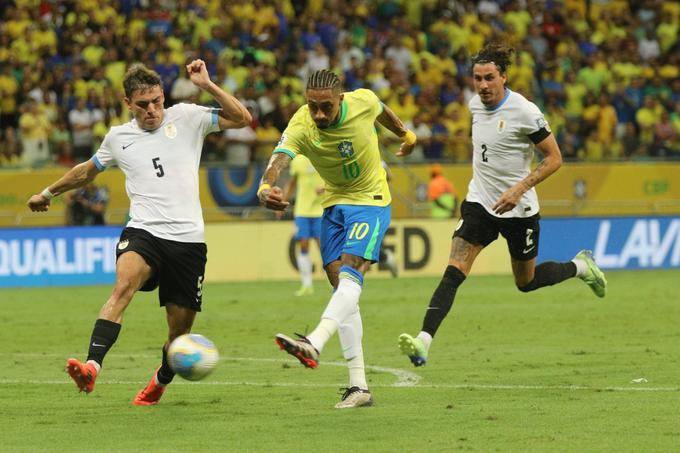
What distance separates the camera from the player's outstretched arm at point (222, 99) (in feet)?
29.6

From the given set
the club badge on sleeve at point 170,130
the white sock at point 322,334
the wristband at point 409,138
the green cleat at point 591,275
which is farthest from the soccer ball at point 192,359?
the green cleat at point 591,275

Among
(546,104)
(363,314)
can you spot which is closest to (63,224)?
(363,314)

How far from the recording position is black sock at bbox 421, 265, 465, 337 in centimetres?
1026

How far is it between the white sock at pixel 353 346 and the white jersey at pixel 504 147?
232cm

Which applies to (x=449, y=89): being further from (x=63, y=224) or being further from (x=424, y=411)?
(x=424, y=411)

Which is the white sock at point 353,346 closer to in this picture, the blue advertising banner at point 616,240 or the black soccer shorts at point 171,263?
the black soccer shorts at point 171,263

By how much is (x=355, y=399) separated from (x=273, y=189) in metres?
1.55

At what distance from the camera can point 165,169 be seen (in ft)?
30.1

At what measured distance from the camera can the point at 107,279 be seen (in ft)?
73.7

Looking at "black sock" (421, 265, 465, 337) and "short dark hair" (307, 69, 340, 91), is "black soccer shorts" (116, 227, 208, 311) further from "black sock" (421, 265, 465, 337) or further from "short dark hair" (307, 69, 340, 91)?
"black sock" (421, 265, 465, 337)

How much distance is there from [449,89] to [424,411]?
19068mm

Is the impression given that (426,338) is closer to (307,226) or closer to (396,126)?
(396,126)

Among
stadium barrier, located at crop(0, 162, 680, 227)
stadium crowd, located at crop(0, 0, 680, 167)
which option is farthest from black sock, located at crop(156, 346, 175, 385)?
stadium crowd, located at crop(0, 0, 680, 167)

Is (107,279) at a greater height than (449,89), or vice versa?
(449,89)
